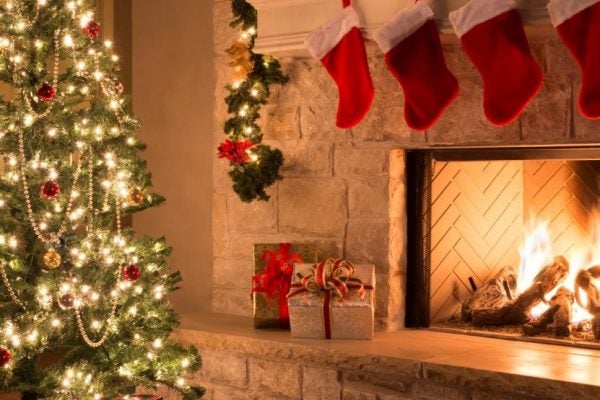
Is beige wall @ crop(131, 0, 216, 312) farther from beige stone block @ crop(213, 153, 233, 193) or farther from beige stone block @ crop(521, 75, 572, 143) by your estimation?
beige stone block @ crop(521, 75, 572, 143)

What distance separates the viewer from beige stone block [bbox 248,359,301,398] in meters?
3.52

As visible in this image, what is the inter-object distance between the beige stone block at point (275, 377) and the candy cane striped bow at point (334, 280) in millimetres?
276

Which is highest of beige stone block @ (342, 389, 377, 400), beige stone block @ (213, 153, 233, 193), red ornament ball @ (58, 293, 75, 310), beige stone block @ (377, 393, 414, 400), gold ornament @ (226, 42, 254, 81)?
gold ornament @ (226, 42, 254, 81)

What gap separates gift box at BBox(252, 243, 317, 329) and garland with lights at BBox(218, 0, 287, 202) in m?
0.24

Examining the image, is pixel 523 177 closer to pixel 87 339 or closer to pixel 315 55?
pixel 315 55

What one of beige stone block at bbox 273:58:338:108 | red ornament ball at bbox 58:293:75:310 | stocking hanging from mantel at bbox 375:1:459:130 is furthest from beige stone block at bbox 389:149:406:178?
red ornament ball at bbox 58:293:75:310

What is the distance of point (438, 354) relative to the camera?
3.19 metres

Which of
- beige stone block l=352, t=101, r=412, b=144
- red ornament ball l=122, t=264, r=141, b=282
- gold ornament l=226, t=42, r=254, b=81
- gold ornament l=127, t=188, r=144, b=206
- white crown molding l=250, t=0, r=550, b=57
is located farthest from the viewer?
gold ornament l=226, t=42, r=254, b=81

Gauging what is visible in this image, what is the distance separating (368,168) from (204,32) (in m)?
1.13

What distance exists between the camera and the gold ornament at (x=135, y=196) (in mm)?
3127

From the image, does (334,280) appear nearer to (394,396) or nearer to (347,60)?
(394,396)

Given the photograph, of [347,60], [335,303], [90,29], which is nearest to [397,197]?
[335,303]

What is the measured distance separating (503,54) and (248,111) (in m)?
1.21

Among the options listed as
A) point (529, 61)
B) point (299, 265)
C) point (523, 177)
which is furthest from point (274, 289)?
point (529, 61)
